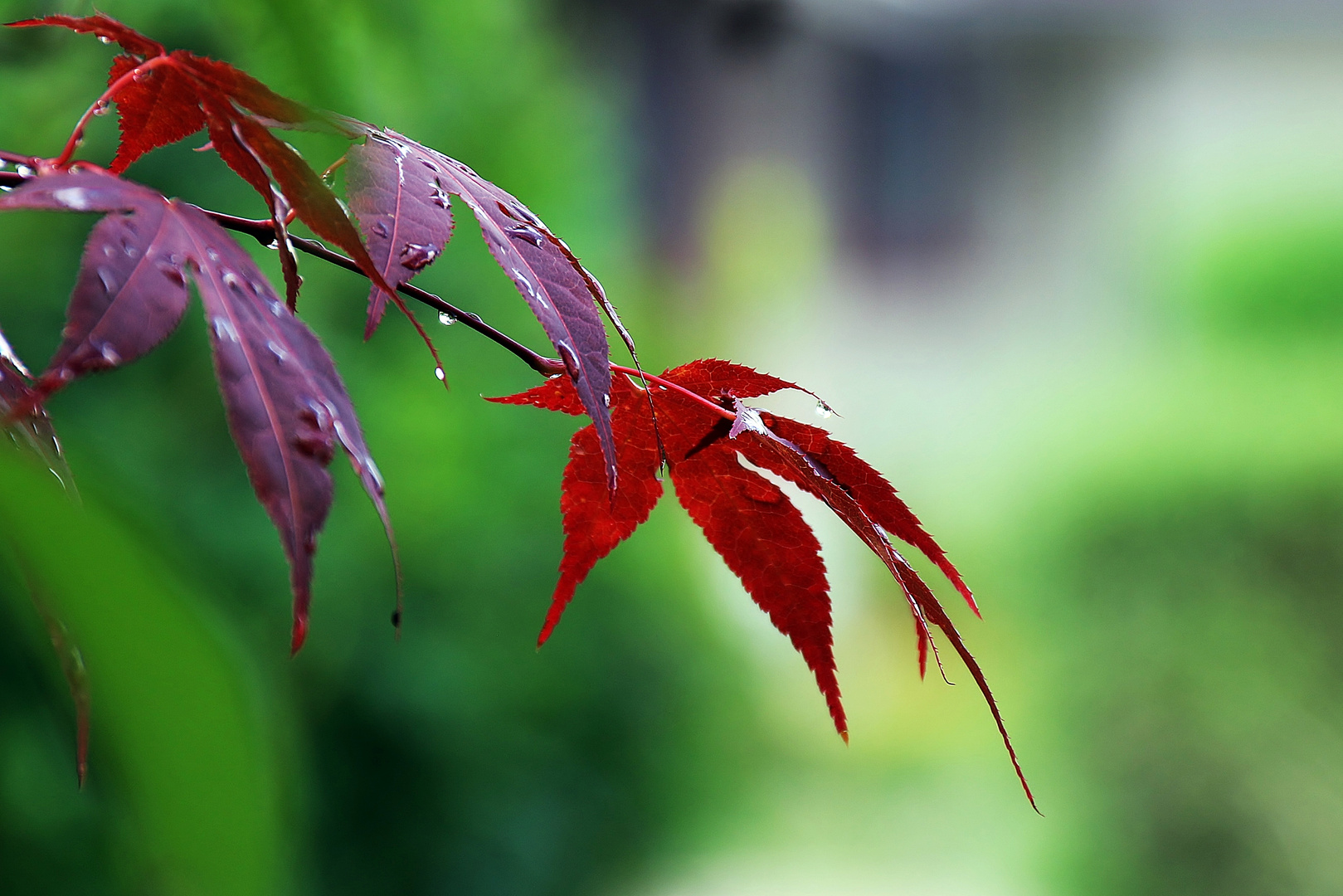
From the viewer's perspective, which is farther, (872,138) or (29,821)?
(872,138)

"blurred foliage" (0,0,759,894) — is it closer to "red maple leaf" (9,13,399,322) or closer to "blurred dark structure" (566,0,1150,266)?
"red maple leaf" (9,13,399,322)

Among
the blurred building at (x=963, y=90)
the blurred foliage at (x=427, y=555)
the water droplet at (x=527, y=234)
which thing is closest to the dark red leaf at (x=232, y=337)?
the water droplet at (x=527, y=234)

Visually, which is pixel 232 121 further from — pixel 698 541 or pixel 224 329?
pixel 698 541

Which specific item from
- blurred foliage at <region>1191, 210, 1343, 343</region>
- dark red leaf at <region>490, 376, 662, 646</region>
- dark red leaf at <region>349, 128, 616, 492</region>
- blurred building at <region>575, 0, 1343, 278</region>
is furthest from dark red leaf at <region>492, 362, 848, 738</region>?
blurred building at <region>575, 0, 1343, 278</region>

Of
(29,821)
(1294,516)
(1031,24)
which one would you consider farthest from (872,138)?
(29,821)

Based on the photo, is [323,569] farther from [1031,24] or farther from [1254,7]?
[1254,7]

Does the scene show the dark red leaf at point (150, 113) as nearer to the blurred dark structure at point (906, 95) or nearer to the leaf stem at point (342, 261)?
the leaf stem at point (342, 261)

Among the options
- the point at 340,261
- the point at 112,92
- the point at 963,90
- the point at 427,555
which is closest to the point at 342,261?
the point at 340,261

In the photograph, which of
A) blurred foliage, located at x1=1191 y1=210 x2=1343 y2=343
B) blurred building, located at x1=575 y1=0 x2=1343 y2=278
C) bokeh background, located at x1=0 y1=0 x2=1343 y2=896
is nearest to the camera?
bokeh background, located at x1=0 y1=0 x2=1343 y2=896
